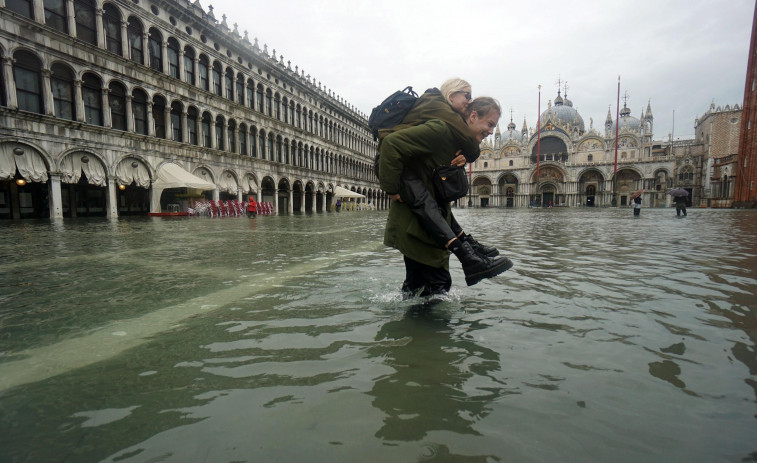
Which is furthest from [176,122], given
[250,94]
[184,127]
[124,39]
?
[250,94]

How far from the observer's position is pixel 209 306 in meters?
3.12

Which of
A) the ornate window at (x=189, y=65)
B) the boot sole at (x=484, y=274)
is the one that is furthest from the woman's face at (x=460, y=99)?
the ornate window at (x=189, y=65)

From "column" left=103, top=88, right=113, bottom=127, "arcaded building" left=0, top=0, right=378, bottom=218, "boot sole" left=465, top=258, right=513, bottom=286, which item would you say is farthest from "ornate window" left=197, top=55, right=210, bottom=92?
"boot sole" left=465, top=258, right=513, bottom=286

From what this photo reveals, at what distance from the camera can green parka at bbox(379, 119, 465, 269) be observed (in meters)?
2.70

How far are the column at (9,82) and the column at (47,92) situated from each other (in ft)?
3.51

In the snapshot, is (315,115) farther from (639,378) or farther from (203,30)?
(639,378)

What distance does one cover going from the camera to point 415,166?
9.62 feet

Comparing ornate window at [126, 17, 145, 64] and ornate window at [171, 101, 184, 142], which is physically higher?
ornate window at [126, 17, 145, 64]

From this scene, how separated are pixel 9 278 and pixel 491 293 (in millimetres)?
5245

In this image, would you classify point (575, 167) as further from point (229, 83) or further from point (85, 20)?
point (85, 20)

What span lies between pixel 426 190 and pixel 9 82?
2084cm

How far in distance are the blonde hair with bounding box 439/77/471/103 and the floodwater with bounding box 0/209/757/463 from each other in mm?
1754

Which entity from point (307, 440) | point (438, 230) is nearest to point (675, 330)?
point (438, 230)

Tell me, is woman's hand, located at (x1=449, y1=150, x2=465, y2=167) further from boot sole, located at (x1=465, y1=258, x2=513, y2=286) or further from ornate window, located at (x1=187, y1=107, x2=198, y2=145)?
ornate window, located at (x1=187, y1=107, x2=198, y2=145)
